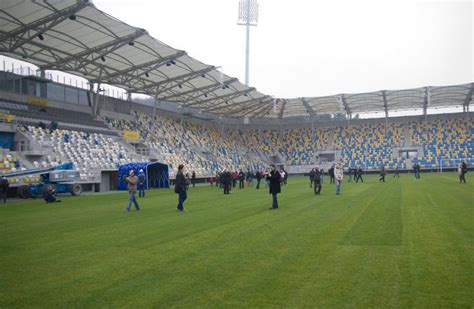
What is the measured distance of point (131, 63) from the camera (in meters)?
35.5

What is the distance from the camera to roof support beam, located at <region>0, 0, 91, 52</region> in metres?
24.9

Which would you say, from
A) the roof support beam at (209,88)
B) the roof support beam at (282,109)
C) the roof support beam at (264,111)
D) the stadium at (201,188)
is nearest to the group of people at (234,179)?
the stadium at (201,188)

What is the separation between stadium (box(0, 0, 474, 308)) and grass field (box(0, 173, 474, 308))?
48 millimetres

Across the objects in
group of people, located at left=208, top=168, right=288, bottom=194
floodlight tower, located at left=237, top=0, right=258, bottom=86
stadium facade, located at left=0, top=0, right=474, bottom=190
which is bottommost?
group of people, located at left=208, top=168, right=288, bottom=194

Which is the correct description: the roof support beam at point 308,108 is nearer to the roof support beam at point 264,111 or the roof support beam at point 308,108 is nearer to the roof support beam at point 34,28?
the roof support beam at point 264,111

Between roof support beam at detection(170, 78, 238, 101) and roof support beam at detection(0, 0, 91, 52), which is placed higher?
roof support beam at detection(0, 0, 91, 52)

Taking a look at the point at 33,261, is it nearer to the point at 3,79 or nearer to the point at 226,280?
the point at 226,280

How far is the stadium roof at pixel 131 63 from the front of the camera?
25.8 m

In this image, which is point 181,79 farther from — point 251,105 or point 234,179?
point 251,105

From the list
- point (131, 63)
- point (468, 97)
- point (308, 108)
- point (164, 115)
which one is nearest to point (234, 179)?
point (131, 63)

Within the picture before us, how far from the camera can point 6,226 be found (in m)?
12.5

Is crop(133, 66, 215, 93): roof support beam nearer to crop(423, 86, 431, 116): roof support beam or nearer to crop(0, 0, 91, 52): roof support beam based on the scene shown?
crop(0, 0, 91, 52): roof support beam

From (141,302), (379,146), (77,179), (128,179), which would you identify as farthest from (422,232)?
(379,146)

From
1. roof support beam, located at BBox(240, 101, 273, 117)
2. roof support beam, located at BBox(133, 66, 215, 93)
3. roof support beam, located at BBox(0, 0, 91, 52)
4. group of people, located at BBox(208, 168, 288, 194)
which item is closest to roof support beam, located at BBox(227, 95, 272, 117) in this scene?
roof support beam, located at BBox(240, 101, 273, 117)
